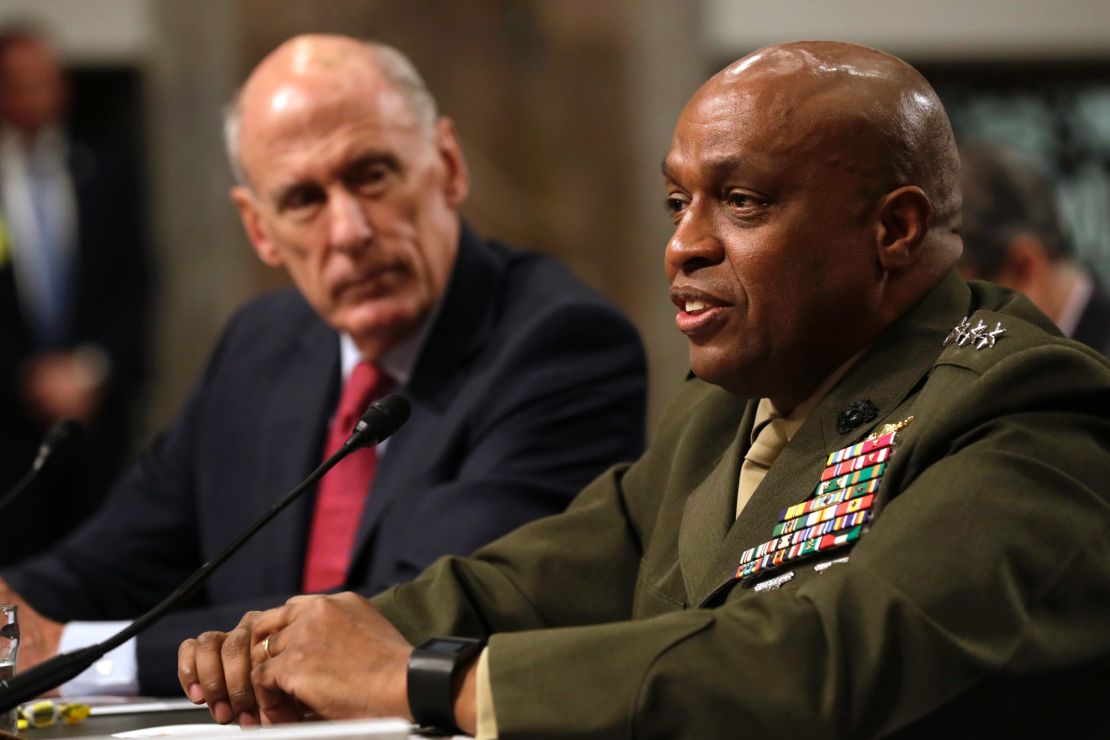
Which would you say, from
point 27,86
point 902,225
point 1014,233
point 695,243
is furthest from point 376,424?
point 27,86

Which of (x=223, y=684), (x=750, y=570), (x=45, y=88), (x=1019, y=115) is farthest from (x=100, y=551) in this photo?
(x=1019, y=115)

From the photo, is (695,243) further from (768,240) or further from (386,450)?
(386,450)

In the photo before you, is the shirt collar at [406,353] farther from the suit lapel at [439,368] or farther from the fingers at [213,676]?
the fingers at [213,676]

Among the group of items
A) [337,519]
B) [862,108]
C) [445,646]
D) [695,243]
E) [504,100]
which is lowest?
[504,100]

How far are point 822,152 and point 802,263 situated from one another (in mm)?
131

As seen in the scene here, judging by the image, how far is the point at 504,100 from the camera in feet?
21.2

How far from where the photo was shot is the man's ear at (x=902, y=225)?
198 cm

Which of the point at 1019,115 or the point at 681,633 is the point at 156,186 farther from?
the point at 681,633

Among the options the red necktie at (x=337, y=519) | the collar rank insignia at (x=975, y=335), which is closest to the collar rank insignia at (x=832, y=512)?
the collar rank insignia at (x=975, y=335)

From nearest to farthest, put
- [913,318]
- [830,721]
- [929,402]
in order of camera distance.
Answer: [830,721]
[929,402]
[913,318]

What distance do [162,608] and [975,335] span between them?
3.23ft

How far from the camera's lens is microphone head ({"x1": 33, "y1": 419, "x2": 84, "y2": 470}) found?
108 inches

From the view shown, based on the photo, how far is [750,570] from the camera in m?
1.98

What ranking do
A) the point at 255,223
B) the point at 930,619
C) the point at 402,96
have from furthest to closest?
the point at 255,223 → the point at 402,96 → the point at 930,619
